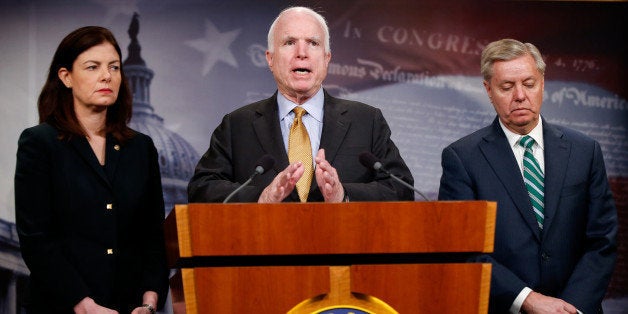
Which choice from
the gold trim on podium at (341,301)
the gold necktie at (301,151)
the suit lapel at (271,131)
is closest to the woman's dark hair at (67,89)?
the suit lapel at (271,131)

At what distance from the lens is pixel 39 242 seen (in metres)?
2.84

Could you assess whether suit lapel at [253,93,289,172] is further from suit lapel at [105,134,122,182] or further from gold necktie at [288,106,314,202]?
suit lapel at [105,134,122,182]

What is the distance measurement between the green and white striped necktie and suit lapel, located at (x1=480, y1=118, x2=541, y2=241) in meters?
0.03

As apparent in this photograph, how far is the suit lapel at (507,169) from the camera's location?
3.06 m

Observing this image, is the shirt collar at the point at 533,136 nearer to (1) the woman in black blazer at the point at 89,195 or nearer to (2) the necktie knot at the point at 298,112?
(2) the necktie knot at the point at 298,112

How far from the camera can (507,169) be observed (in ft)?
10.3

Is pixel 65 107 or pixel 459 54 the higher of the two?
pixel 459 54

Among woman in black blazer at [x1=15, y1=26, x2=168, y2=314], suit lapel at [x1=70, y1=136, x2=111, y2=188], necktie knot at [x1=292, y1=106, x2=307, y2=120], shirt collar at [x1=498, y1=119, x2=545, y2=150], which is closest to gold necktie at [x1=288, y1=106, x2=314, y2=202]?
necktie knot at [x1=292, y1=106, x2=307, y2=120]

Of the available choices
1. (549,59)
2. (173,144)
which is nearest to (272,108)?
(173,144)

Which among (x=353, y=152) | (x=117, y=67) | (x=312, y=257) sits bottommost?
(x=312, y=257)

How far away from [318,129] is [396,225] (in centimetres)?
97

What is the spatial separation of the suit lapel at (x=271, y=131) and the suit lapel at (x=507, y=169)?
29.2 inches

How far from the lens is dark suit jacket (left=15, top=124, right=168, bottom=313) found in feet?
9.34

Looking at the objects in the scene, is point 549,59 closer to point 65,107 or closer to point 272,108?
point 272,108
